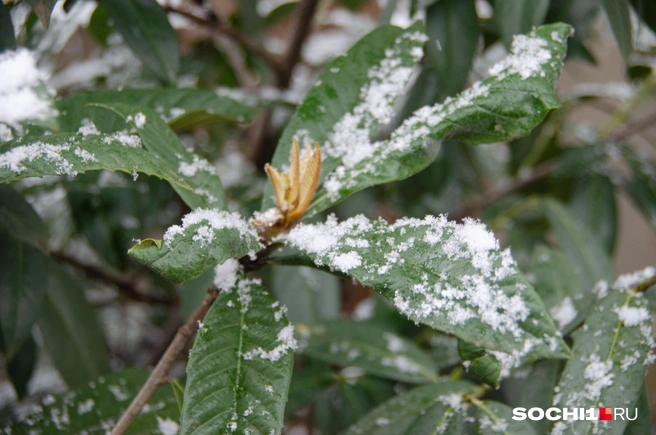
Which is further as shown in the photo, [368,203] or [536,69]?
[368,203]

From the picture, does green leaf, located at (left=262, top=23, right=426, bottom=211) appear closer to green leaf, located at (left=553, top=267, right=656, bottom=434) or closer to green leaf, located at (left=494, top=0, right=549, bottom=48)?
green leaf, located at (left=494, top=0, right=549, bottom=48)

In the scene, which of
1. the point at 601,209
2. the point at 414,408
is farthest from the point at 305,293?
the point at 601,209

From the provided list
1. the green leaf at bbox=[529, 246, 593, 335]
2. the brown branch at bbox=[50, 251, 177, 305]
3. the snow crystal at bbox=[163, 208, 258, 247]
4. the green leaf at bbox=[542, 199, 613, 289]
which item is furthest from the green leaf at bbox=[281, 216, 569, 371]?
the brown branch at bbox=[50, 251, 177, 305]

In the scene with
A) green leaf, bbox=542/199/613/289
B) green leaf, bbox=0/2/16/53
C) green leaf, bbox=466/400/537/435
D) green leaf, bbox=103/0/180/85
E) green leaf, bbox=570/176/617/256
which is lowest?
green leaf, bbox=466/400/537/435

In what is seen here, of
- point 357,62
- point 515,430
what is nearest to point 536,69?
point 357,62

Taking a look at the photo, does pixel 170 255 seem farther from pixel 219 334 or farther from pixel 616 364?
pixel 616 364

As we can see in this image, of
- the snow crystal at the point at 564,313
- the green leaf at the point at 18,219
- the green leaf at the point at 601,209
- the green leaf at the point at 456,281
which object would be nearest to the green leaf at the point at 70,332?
the green leaf at the point at 18,219
